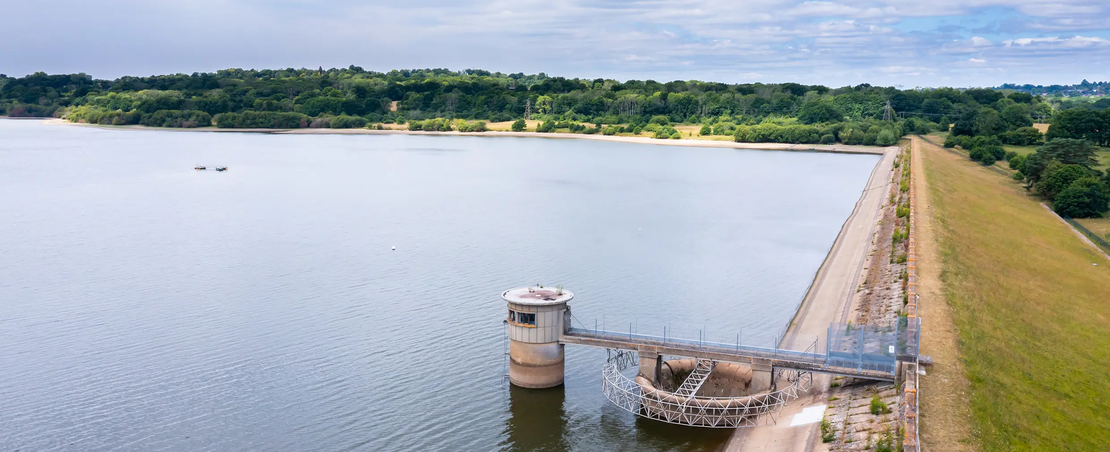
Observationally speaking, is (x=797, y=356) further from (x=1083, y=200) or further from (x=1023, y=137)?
(x=1023, y=137)

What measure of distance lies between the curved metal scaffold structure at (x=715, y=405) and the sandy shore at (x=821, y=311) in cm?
Answer: 37

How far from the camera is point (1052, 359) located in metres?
33.5

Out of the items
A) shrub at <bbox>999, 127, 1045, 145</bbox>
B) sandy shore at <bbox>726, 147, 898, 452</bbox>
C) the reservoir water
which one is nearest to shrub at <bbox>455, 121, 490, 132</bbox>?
the reservoir water

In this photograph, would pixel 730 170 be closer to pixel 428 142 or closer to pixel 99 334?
pixel 428 142

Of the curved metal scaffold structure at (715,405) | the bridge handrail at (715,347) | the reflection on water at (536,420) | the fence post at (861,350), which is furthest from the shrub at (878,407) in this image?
the reflection on water at (536,420)

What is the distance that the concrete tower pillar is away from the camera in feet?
103

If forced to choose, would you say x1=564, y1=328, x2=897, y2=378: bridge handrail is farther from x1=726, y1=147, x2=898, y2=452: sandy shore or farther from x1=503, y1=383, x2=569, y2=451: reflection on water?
x1=503, y1=383, x2=569, y2=451: reflection on water

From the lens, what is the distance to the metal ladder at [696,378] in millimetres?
30120

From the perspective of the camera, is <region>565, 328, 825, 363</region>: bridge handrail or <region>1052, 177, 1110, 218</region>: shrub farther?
<region>1052, 177, 1110, 218</region>: shrub

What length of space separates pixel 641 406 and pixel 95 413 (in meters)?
18.1

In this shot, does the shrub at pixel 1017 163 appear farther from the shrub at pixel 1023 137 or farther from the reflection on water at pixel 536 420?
the reflection on water at pixel 536 420

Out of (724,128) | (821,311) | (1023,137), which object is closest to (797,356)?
(821,311)

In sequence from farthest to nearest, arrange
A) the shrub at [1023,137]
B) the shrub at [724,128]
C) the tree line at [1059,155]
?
the shrub at [724,128], the shrub at [1023,137], the tree line at [1059,155]

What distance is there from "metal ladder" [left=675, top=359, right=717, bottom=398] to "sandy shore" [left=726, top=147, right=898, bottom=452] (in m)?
2.03
